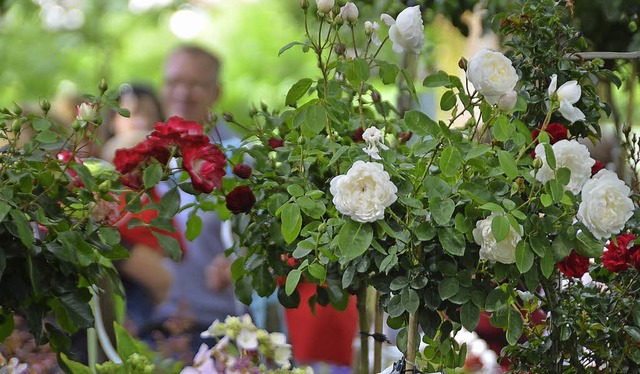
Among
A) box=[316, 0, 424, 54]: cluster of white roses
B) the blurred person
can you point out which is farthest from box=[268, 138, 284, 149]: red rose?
the blurred person

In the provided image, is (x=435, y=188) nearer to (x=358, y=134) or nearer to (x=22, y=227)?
(x=358, y=134)

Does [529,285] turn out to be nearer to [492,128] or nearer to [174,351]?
[492,128]

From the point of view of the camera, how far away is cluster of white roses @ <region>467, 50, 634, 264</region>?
1298 mm

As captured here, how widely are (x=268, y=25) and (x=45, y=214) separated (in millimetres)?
12178

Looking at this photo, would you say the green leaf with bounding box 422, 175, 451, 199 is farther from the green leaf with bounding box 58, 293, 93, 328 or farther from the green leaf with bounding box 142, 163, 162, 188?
the green leaf with bounding box 58, 293, 93, 328

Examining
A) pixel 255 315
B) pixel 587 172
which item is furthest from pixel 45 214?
pixel 255 315

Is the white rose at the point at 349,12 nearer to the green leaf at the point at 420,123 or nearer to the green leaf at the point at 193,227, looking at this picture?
the green leaf at the point at 420,123

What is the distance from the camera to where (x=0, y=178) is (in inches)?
59.5

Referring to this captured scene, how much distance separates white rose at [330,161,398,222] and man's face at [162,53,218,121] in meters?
3.44

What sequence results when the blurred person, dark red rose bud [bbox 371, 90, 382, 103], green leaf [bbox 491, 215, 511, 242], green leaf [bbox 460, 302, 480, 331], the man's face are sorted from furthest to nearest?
the man's face < the blurred person < dark red rose bud [bbox 371, 90, 382, 103] < green leaf [bbox 460, 302, 480, 331] < green leaf [bbox 491, 215, 511, 242]

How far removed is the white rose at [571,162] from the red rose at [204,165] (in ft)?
1.72

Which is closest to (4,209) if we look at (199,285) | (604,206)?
(604,206)

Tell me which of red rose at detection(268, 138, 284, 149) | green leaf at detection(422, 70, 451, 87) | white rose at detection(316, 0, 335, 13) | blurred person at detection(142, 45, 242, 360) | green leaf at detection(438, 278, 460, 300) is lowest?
blurred person at detection(142, 45, 242, 360)

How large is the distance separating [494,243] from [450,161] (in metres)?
0.13
